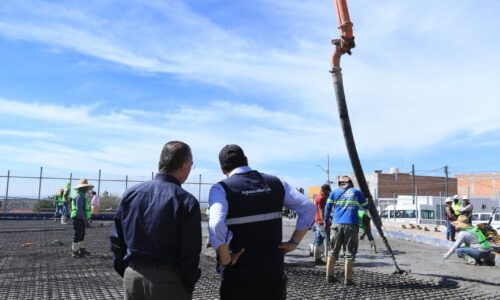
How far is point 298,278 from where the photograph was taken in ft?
25.0

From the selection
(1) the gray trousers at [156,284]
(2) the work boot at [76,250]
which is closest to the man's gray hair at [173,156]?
(1) the gray trousers at [156,284]

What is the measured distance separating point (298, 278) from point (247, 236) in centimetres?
489

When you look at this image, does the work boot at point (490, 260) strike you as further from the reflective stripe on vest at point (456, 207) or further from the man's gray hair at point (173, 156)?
the man's gray hair at point (173, 156)

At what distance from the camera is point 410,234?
17.4 meters

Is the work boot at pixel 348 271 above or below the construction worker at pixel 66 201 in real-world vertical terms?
below

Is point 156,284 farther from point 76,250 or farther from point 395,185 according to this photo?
point 395,185

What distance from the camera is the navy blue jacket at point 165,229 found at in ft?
8.98

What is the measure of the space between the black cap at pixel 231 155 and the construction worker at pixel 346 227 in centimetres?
413

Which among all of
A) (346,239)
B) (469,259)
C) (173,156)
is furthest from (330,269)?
(173,156)

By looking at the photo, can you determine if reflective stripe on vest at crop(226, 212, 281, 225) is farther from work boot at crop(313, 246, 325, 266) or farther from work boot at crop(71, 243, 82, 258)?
work boot at crop(71, 243, 82, 258)

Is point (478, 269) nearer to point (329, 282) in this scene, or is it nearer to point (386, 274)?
point (386, 274)

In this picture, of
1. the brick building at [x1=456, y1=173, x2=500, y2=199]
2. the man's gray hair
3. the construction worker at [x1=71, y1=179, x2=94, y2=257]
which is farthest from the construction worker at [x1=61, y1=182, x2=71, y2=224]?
the brick building at [x1=456, y1=173, x2=500, y2=199]

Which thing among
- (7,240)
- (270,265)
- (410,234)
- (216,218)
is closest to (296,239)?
(270,265)

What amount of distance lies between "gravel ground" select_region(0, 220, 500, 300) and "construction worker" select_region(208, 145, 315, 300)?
3.31 meters
